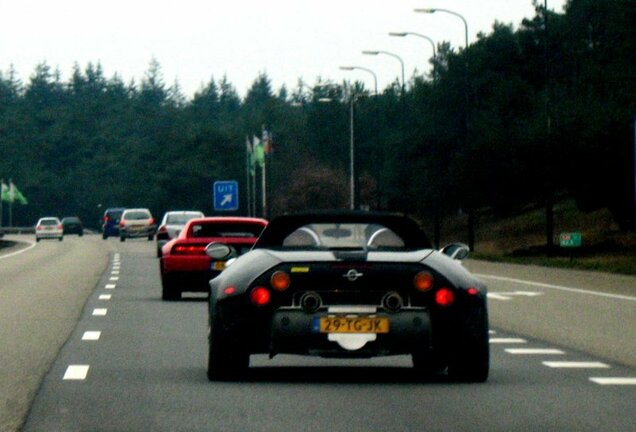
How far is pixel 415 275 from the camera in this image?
38.7 ft

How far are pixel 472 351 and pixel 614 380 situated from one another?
121cm

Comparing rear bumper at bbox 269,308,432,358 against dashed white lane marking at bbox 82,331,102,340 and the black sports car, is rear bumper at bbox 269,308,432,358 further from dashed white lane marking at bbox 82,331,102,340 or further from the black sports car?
dashed white lane marking at bbox 82,331,102,340

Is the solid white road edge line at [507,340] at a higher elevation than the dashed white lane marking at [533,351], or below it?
higher

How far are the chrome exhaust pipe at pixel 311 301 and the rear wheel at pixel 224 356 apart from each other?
552 millimetres

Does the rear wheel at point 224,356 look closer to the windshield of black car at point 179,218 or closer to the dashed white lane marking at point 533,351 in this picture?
the dashed white lane marking at point 533,351

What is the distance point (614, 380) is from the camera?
41.4 ft

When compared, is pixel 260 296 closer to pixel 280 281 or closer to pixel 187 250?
pixel 280 281

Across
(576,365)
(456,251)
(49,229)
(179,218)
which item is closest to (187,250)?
(576,365)

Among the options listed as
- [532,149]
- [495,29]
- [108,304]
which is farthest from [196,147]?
[108,304]

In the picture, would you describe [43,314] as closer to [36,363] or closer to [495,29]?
[36,363]

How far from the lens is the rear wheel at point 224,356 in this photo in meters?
12.0

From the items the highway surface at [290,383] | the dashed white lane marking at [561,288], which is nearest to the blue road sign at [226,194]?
the dashed white lane marking at [561,288]

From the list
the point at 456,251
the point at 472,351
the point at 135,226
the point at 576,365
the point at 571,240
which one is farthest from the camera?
the point at 135,226

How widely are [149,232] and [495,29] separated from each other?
114 ft
